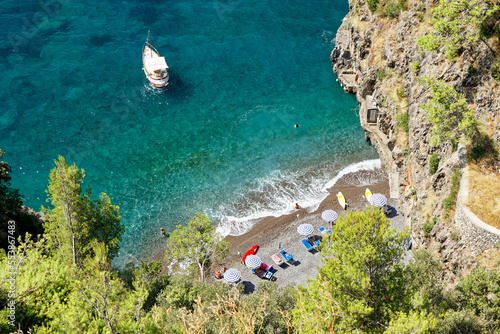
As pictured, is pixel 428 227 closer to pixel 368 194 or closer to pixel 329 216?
pixel 329 216

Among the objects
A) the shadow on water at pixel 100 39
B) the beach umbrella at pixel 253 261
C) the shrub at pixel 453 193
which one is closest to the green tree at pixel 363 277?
the shrub at pixel 453 193

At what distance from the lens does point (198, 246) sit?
117 ft

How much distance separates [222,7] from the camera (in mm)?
76188

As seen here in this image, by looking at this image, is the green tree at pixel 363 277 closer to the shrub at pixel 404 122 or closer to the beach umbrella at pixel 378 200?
the beach umbrella at pixel 378 200

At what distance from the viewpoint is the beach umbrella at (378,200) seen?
44344 mm

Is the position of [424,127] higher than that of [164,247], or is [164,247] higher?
[424,127]

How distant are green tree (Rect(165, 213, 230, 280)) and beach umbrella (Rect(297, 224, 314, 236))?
10.2 metres

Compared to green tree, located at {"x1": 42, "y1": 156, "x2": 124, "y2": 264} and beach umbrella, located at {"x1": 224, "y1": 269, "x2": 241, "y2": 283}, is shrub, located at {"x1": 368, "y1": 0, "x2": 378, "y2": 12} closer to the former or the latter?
beach umbrella, located at {"x1": 224, "y1": 269, "x2": 241, "y2": 283}

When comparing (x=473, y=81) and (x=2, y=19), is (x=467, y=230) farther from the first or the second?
(x=2, y=19)

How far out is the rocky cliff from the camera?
31891mm

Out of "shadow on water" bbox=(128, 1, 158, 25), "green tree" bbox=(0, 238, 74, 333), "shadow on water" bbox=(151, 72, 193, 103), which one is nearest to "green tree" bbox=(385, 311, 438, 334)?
"green tree" bbox=(0, 238, 74, 333)

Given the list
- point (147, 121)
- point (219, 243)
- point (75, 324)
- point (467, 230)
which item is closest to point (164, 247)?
point (219, 243)

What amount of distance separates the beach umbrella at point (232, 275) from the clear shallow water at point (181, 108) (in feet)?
23.4

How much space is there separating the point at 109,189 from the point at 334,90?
37329 millimetres
